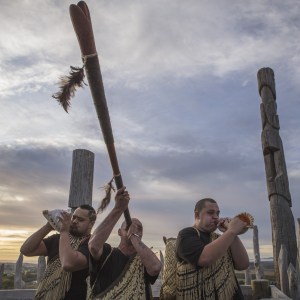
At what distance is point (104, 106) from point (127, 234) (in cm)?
126

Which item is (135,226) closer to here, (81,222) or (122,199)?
(122,199)

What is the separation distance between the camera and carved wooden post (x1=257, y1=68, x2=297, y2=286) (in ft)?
19.9

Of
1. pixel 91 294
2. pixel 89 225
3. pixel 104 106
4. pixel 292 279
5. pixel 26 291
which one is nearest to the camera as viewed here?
pixel 104 106

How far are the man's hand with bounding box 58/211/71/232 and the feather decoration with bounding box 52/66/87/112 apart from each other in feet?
3.75

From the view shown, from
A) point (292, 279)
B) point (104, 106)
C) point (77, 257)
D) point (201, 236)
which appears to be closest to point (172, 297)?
point (201, 236)

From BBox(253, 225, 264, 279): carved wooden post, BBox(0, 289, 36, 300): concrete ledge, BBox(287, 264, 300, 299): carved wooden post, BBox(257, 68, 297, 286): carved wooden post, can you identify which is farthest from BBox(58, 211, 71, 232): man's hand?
BBox(253, 225, 264, 279): carved wooden post

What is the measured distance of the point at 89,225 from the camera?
11.0ft

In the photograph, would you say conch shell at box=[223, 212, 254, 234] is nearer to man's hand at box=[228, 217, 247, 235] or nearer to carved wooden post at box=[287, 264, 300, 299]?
man's hand at box=[228, 217, 247, 235]

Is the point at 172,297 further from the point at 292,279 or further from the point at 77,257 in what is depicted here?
the point at 292,279

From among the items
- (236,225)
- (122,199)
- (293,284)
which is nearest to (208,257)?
(236,225)

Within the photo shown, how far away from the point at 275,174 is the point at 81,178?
3908 mm

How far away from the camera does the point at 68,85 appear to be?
2.12m

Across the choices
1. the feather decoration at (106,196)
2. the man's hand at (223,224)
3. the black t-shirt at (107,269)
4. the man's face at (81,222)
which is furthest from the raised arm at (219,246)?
the man's face at (81,222)

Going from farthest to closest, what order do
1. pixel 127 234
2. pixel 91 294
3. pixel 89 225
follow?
1. pixel 89 225
2. pixel 127 234
3. pixel 91 294
